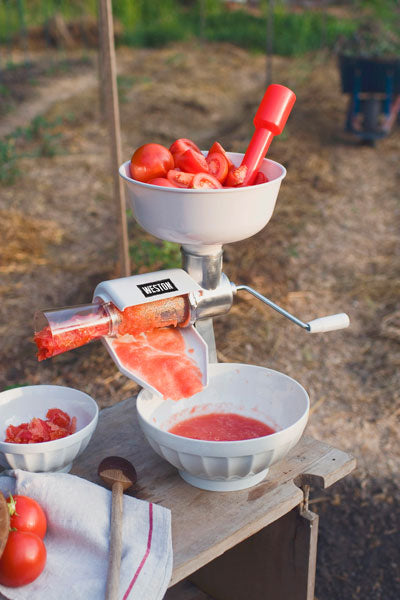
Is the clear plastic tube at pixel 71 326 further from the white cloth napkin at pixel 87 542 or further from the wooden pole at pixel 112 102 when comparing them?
the wooden pole at pixel 112 102

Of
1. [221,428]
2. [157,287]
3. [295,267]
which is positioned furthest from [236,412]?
[295,267]

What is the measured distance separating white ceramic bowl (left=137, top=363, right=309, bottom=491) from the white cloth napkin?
12cm

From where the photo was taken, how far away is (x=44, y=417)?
1.56 meters

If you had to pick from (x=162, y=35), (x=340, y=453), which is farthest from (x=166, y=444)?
(x=162, y=35)

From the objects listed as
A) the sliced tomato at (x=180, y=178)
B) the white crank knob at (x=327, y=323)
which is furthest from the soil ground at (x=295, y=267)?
the sliced tomato at (x=180, y=178)

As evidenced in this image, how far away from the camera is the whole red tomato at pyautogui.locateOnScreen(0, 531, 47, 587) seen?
116cm

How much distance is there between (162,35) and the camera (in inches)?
402

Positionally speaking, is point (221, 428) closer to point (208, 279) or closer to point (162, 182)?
point (208, 279)

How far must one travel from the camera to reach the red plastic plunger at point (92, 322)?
138 centimetres

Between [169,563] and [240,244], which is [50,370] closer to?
[240,244]

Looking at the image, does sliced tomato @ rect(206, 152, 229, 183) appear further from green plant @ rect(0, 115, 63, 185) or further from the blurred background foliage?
the blurred background foliage

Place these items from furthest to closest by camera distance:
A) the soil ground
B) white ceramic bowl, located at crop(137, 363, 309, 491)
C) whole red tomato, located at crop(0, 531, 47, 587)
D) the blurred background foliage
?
the blurred background foliage → the soil ground → white ceramic bowl, located at crop(137, 363, 309, 491) → whole red tomato, located at crop(0, 531, 47, 587)

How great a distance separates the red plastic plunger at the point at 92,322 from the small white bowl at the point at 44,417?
0.17 m

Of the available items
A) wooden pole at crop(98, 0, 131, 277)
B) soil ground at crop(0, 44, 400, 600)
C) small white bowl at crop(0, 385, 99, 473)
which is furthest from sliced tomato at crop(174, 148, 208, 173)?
soil ground at crop(0, 44, 400, 600)
